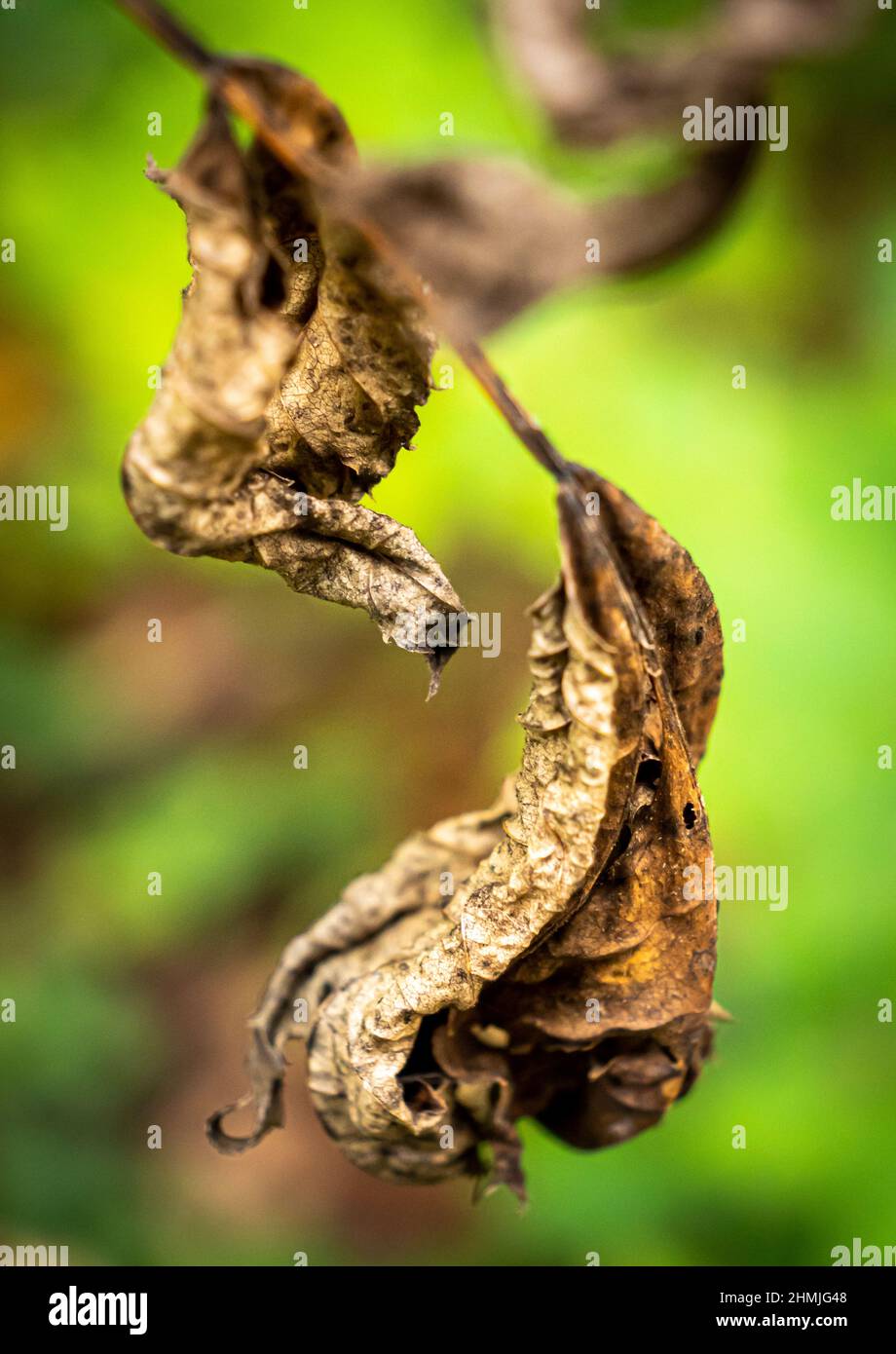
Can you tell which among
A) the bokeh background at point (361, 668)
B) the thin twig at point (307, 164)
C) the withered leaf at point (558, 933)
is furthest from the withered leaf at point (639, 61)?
the bokeh background at point (361, 668)

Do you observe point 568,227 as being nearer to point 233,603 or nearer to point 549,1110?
point 549,1110

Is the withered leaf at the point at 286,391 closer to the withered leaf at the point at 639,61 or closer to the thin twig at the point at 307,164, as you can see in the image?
the thin twig at the point at 307,164

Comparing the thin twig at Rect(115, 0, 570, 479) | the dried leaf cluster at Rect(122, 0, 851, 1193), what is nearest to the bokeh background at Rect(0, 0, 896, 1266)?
the dried leaf cluster at Rect(122, 0, 851, 1193)

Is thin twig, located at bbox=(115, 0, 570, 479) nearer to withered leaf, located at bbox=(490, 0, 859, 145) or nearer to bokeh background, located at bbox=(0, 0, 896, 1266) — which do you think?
withered leaf, located at bbox=(490, 0, 859, 145)

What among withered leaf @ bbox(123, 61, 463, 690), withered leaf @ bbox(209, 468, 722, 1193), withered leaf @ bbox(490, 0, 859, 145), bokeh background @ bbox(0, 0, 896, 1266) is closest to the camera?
withered leaf @ bbox(490, 0, 859, 145)

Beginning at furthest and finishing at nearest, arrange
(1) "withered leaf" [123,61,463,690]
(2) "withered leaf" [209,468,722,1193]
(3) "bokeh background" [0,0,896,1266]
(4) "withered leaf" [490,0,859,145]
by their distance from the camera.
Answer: (3) "bokeh background" [0,0,896,1266] → (2) "withered leaf" [209,468,722,1193] → (1) "withered leaf" [123,61,463,690] → (4) "withered leaf" [490,0,859,145]

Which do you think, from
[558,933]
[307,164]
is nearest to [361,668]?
[558,933]

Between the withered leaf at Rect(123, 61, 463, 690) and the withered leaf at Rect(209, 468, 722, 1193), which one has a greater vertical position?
the withered leaf at Rect(123, 61, 463, 690)
